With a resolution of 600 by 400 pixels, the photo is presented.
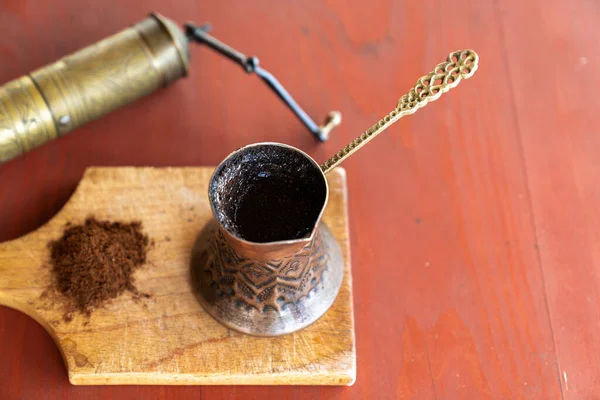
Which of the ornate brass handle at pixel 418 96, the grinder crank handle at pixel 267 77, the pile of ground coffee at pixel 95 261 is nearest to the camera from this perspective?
the ornate brass handle at pixel 418 96

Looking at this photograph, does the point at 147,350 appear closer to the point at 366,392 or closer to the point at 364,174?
the point at 366,392

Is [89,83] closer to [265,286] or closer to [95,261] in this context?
[95,261]

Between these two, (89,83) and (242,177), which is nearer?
(242,177)

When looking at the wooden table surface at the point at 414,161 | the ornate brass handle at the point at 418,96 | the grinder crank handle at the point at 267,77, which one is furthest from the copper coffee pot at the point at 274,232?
the grinder crank handle at the point at 267,77

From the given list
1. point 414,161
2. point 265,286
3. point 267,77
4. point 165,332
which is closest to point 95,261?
point 165,332

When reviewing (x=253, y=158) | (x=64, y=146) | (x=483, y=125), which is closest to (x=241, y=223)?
(x=253, y=158)

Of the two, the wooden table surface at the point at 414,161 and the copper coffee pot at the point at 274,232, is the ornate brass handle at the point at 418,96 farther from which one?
the wooden table surface at the point at 414,161
